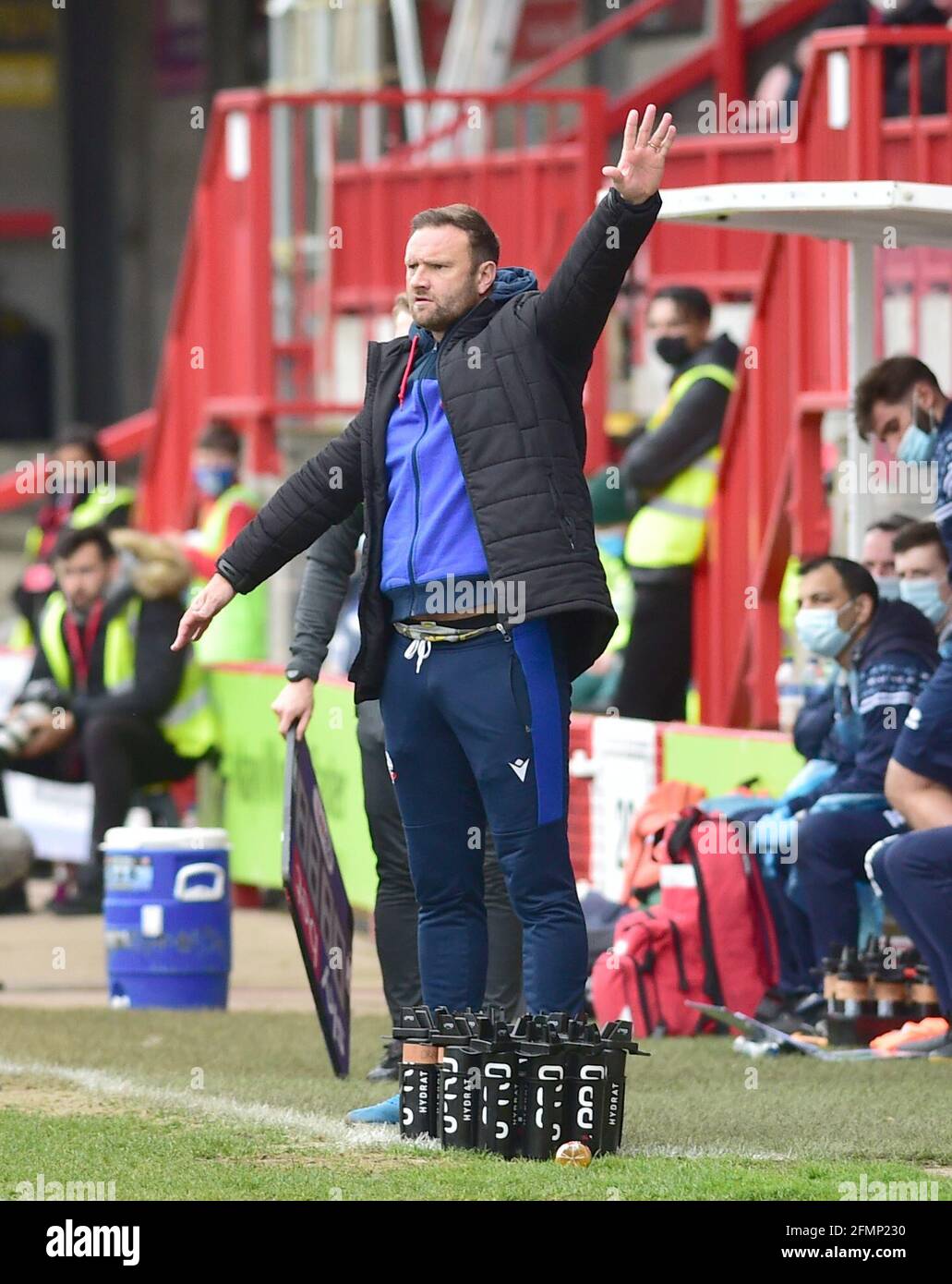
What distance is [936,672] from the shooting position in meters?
7.93

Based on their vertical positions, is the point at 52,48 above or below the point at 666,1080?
above

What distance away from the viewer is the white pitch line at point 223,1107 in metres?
6.43

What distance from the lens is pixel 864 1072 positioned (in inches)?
306

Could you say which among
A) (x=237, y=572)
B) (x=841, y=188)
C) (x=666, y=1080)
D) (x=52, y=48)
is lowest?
(x=666, y=1080)

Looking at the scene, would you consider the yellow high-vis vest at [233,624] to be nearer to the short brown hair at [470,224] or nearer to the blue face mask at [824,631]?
the blue face mask at [824,631]

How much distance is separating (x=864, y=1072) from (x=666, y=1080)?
52cm

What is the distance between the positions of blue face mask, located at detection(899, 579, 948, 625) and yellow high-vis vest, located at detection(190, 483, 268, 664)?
552 cm

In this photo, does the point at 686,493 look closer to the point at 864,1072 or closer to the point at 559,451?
the point at 864,1072

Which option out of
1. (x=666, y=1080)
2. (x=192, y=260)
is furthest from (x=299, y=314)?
(x=666, y=1080)

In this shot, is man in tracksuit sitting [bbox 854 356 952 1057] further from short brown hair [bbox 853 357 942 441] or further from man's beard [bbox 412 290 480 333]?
man's beard [bbox 412 290 480 333]

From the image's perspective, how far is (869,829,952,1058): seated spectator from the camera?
25.9 feet

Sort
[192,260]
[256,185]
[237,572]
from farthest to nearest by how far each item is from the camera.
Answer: [192,260]
[256,185]
[237,572]

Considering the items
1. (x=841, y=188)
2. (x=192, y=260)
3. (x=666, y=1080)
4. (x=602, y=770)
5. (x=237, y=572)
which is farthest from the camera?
(x=192, y=260)

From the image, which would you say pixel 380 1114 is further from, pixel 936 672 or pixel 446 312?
pixel 936 672
